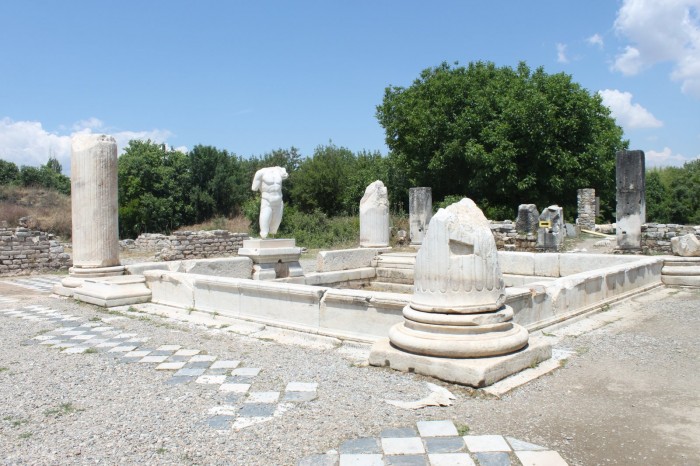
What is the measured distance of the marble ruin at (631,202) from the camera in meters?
14.3

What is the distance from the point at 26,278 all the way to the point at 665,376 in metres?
13.6

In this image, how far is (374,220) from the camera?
12344 mm

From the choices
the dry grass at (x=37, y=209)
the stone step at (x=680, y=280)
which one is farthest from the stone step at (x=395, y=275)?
the dry grass at (x=37, y=209)

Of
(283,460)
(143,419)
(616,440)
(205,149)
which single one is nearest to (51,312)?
(143,419)

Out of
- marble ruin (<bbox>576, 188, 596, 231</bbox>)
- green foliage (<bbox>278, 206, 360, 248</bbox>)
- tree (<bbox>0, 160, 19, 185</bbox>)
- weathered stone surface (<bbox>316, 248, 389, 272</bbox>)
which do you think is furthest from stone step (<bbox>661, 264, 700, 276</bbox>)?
tree (<bbox>0, 160, 19, 185</bbox>)

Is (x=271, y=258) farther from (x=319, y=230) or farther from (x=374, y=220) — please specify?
(x=319, y=230)

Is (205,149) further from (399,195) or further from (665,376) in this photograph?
(665,376)

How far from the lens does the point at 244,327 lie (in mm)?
6160

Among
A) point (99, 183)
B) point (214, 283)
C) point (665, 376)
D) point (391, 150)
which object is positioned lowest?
point (665, 376)

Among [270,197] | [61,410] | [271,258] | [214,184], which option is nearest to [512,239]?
[270,197]

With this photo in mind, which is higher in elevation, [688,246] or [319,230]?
[319,230]

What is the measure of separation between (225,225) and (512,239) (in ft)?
53.2

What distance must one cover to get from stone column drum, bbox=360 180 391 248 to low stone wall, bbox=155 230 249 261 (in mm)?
7612

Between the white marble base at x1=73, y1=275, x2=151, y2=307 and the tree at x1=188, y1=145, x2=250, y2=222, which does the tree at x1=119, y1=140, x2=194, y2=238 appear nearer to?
the tree at x1=188, y1=145, x2=250, y2=222
